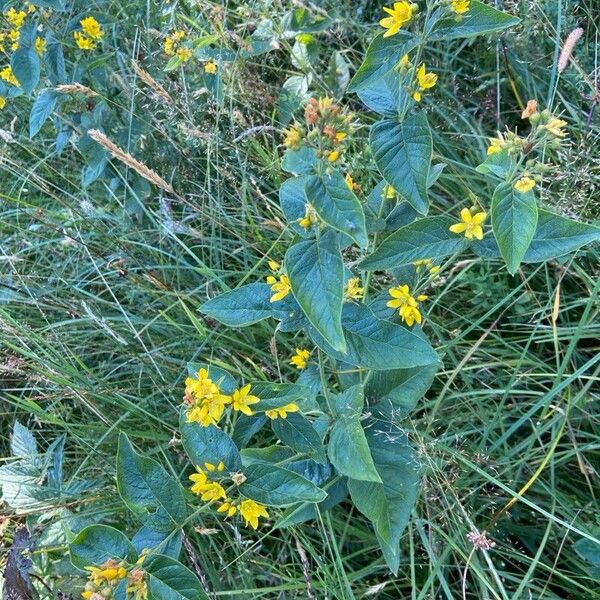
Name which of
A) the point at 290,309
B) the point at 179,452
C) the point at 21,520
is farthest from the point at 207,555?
the point at 290,309

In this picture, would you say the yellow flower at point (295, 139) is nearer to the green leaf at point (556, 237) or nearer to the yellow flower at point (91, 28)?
the green leaf at point (556, 237)

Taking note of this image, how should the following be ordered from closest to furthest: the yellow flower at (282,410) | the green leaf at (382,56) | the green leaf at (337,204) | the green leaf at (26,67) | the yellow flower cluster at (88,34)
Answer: the green leaf at (337,204)
the green leaf at (382,56)
the yellow flower at (282,410)
the green leaf at (26,67)
the yellow flower cluster at (88,34)

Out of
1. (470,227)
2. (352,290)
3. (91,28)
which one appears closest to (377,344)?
(352,290)

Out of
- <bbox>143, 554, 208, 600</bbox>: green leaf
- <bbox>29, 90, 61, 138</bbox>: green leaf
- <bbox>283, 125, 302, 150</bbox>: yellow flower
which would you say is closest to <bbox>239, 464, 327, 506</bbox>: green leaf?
<bbox>143, 554, 208, 600</bbox>: green leaf

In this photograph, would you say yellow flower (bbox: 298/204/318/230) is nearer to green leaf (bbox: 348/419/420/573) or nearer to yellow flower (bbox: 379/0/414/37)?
yellow flower (bbox: 379/0/414/37)

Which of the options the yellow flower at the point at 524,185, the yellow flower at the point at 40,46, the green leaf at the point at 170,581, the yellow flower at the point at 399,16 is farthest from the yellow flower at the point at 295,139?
the yellow flower at the point at 40,46

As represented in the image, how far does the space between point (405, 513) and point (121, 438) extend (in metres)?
0.49

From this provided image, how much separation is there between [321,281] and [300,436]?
12.1 inches

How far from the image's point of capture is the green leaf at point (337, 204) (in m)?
0.79

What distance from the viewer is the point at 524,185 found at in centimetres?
88

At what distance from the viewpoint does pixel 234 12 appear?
2.13 meters

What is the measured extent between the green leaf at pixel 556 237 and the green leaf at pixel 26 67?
1265 mm

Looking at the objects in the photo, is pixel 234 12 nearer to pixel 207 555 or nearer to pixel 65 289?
pixel 65 289

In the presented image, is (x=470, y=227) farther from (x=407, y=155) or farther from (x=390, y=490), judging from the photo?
(x=390, y=490)
